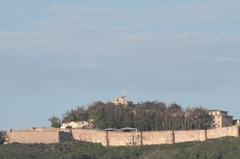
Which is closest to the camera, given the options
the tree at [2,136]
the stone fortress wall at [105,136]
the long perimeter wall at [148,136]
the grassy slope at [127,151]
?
the grassy slope at [127,151]

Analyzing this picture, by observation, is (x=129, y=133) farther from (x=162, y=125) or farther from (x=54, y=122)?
(x=54, y=122)

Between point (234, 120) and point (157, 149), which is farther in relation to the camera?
point (234, 120)

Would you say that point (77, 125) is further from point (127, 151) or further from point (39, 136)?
point (127, 151)

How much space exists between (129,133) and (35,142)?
9134mm

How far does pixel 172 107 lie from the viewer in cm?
13338

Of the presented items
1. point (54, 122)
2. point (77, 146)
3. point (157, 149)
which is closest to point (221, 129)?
point (157, 149)

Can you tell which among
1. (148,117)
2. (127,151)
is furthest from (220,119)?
(127,151)

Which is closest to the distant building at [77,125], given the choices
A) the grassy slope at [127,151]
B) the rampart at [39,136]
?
the rampart at [39,136]

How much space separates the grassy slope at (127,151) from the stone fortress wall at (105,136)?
1069 millimetres

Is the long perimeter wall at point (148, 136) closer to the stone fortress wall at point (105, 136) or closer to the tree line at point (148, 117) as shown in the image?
the stone fortress wall at point (105, 136)

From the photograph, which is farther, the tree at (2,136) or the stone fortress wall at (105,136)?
the tree at (2,136)

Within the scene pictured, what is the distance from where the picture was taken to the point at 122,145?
120062mm

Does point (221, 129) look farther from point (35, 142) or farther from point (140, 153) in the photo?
point (35, 142)

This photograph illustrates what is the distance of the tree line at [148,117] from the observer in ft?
415
